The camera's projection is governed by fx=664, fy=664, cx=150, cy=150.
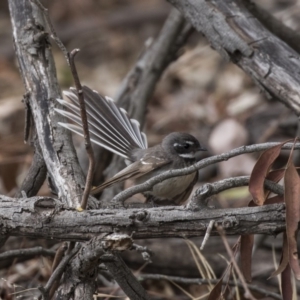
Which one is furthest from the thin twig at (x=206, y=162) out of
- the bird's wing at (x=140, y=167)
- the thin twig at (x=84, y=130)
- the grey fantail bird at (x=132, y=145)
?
the bird's wing at (x=140, y=167)

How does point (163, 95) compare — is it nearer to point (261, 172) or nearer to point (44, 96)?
point (44, 96)

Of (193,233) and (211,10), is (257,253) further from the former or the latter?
(193,233)

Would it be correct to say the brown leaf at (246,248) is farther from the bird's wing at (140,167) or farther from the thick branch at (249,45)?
the bird's wing at (140,167)

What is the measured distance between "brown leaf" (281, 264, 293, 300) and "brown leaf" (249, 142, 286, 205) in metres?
0.38

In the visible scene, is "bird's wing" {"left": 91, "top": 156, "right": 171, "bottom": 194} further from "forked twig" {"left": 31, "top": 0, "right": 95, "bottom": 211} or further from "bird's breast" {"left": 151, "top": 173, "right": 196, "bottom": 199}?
"forked twig" {"left": 31, "top": 0, "right": 95, "bottom": 211}

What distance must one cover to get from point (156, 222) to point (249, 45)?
5.39 feet

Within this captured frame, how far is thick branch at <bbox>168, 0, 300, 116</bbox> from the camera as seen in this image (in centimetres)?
396

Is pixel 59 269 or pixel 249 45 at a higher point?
pixel 249 45

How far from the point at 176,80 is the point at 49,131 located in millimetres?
5953

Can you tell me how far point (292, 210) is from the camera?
2.90 meters

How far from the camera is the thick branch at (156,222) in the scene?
2.97m

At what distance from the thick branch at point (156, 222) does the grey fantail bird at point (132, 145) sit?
102 centimetres

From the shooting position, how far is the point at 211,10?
441cm

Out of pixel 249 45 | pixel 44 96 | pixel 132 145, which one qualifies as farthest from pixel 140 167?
pixel 249 45
